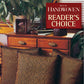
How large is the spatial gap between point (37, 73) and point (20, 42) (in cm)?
60

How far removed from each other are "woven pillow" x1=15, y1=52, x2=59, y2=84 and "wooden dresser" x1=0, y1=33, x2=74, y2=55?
16.7 inches

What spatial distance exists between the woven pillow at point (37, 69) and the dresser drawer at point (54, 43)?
0.42m

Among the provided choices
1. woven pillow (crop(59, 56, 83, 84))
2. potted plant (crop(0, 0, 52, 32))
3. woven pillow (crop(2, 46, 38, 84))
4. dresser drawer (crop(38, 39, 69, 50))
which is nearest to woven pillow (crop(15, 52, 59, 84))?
woven pillow (crop(59, 56, 83, 84))

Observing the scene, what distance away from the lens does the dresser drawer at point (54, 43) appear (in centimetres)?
181

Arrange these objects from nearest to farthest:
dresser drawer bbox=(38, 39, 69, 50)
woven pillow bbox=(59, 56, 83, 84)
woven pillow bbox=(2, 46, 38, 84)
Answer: woven pillow bbox=(59, 56, 83, 84) → woven pillow bbox=(2, 46, 38, 84) → dresser drawer bbox=(38, 39, 69, 50)

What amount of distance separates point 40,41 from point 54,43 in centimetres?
15

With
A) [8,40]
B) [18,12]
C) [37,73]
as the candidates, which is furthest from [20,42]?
[37,73]

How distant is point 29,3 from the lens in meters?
2.02

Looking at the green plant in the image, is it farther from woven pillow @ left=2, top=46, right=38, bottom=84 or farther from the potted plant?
woven pillow @ left=2, top=46, right=38, bottom=84

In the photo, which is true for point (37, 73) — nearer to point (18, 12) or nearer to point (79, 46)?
point (79, 46)

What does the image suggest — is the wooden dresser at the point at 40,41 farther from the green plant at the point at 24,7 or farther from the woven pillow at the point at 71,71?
the woven pillow at the point at 71,71

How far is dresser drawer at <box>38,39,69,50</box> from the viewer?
1.81 meters

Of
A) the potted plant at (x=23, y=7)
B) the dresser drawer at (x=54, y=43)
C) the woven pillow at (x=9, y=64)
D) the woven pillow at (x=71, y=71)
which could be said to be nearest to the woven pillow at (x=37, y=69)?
the woven pillow at (x=71, y=71)

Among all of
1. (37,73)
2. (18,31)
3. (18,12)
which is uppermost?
(18,12)
